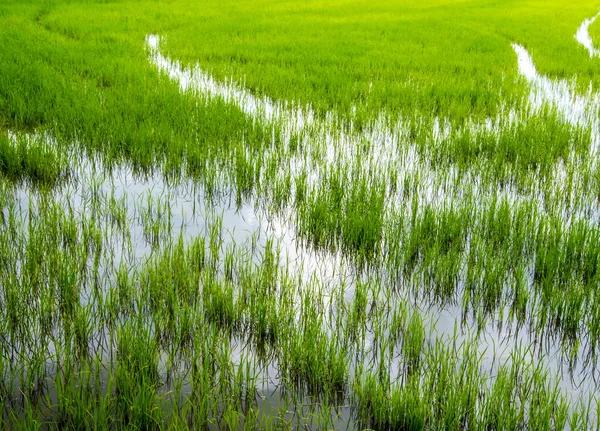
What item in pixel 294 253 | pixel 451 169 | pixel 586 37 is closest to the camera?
pixel 294 253

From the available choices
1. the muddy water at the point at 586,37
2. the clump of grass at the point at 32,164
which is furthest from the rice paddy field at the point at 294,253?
the muddy water at the point at 586,37

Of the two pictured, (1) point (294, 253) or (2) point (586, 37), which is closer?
(1) point (294, 253)

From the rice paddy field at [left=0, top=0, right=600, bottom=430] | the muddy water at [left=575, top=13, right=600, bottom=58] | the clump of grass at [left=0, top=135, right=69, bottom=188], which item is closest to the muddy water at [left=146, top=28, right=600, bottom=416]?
the rice paddy field at [left=0, top=0, right=600, bottom=430]

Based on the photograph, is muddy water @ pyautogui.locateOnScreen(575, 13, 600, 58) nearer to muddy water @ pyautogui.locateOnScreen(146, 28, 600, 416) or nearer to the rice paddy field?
muddy water @ pyautogui.locateOnScreen(146, 28, 600, 416)

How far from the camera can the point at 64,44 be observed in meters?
9.32

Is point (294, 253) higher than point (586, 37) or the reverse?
the reverse

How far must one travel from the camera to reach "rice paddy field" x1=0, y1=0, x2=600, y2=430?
2.10 m

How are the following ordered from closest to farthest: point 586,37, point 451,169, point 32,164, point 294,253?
1. point 294,253
2. point 32,164
3. point 451,169
4. point 586,37

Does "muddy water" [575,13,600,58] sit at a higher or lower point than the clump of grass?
higher

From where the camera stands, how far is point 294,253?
10.9ft

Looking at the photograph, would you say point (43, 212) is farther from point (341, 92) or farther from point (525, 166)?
point (341, 92)

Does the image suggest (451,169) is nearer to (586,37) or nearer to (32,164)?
(32,164)

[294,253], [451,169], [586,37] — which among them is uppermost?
[586,37]

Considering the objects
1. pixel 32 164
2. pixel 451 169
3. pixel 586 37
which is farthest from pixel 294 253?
pixel 586 37
